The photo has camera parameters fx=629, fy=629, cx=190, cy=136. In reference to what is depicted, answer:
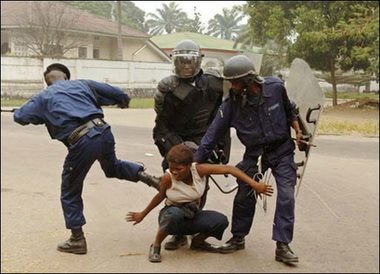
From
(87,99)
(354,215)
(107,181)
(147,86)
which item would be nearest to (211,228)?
(147,86)

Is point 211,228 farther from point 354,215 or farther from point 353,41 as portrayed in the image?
point 354,215

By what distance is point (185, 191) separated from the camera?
3639mm

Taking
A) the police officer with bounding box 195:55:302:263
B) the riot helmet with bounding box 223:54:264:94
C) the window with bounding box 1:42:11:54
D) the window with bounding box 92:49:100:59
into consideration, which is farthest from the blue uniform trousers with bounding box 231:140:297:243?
the window with bounding box 1:42:11:54

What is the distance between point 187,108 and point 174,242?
3.70 ft

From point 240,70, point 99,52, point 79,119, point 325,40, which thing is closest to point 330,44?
point 325,40

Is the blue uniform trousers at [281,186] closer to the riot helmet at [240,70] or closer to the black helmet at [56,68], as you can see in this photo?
the riot helmet at [240,70]

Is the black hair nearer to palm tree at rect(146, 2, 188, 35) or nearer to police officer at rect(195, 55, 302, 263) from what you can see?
police officer at rect(195, 55, 302, 263)

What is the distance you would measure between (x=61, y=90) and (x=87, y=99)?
0.50 feet

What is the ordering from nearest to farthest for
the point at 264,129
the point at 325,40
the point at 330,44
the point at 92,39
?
1. the point at 264,129
2. the point at 325,40
3. the point at 330,44
4. the point at 92,39

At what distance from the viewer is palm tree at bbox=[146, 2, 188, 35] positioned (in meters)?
2.96

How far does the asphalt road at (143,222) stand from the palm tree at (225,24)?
1450mm

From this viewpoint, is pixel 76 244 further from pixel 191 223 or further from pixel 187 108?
pixel 187 108

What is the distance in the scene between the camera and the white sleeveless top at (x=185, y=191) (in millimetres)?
3484

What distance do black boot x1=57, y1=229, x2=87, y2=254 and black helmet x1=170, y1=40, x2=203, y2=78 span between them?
1387mm
